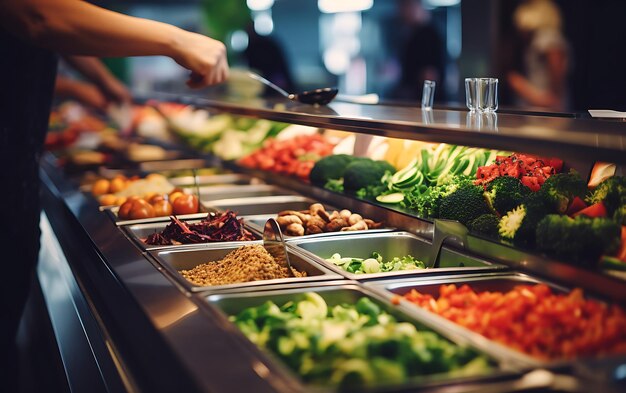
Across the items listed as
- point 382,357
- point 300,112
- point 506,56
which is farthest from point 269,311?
point 506,56

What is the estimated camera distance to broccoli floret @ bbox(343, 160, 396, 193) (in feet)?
11.3

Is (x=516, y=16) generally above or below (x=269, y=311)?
above

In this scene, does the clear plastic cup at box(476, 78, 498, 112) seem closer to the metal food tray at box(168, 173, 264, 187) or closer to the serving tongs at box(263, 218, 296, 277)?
the serving tongs at box(263, 218, 296, 277)

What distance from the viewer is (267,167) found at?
4625mm

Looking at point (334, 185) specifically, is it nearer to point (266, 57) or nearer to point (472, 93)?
point (472, 93)

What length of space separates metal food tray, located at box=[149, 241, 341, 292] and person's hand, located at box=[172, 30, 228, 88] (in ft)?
2.19

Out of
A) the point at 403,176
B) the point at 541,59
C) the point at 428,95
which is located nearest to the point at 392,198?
the point at 403,176

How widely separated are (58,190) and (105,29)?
206cm

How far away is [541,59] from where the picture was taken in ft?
25.0

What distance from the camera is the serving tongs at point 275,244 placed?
2.60m

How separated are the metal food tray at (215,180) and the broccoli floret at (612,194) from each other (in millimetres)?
2532

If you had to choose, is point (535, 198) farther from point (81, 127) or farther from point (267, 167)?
point (81, 127)

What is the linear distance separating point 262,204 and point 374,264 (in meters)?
1.44

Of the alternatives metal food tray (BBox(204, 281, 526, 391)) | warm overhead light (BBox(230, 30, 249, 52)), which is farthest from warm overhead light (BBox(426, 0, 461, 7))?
metal food tray (BBox(204, 281, 526, 391))
